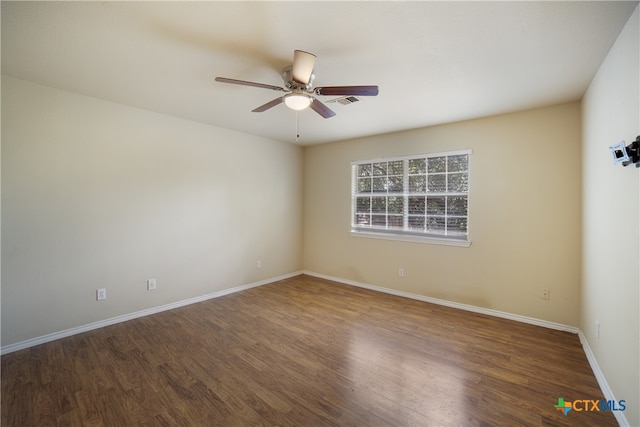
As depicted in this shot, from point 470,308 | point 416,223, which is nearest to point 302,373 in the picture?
point 470,308

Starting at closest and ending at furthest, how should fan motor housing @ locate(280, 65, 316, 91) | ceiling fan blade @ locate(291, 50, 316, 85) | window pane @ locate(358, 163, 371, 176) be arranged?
ceiling fan blade @ locate(291, 50, 316, 85), fan motor housing @ locate(280, 65, 316, 91), window pane @ locate(358, 163, 371, 176)

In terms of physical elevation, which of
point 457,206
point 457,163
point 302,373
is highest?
point 457,163

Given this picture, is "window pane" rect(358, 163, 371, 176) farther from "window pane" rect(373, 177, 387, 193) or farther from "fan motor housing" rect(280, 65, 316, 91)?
"fan motor housing" rect(280, 65, 316, 91)

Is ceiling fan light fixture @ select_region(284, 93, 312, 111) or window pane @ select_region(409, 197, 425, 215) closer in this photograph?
ceiling fan light fixture @ select_region(284, 93, 312, 111)

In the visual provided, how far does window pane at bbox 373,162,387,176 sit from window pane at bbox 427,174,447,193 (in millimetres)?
749

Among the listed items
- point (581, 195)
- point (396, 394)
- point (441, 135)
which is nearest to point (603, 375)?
point (396, 394)

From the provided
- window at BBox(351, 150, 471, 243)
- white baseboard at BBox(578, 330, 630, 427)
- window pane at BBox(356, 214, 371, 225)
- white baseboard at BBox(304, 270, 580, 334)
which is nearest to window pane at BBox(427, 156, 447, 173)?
window at BBox(351, 150, 471, 243)

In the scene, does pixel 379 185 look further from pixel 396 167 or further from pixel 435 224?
pixel 435 224

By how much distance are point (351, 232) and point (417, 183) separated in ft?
4.53

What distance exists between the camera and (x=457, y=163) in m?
3.68

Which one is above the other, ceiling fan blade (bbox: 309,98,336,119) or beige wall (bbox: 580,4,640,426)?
ceiling fan blade (bbox: 309,98,336,119)

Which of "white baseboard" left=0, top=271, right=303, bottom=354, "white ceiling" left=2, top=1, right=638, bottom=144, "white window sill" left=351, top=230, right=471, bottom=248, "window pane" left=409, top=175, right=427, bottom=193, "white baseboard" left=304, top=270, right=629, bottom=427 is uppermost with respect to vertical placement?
"white ceiling" left=2, top=1, right=638, bottom=144

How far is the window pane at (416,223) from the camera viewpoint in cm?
404

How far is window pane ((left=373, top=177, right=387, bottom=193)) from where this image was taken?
4434 mm
